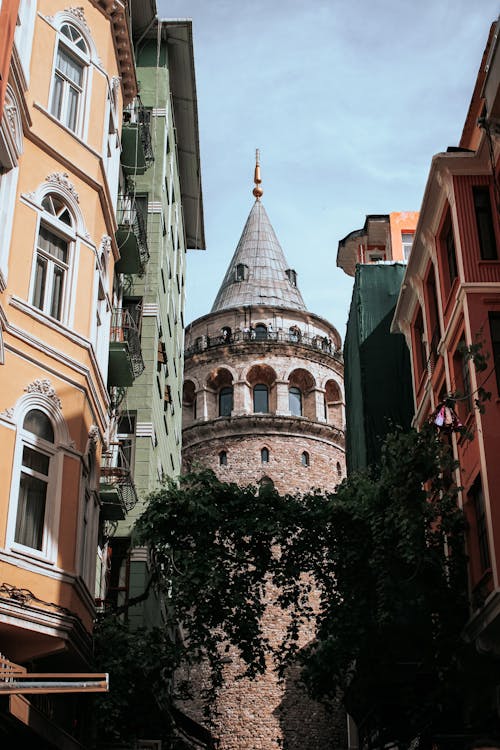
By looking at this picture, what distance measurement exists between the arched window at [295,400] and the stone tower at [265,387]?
49mm

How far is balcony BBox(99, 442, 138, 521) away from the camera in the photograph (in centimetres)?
2117

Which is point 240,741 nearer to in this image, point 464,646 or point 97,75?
point 464,646

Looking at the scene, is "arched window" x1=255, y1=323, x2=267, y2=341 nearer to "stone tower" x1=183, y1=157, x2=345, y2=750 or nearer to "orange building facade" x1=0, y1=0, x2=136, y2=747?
"stone tower" x1=183, y1=157, x2=345, y2=750

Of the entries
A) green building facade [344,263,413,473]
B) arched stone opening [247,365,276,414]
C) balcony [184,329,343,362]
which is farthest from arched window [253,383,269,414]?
green building facade [344,263,413,473]

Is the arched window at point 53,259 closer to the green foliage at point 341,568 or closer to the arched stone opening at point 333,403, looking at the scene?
the green foliage at point 341,568

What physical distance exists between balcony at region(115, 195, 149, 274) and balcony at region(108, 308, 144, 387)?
45.6 inches

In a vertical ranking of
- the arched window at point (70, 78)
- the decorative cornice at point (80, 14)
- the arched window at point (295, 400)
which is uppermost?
the arched window at point (295, 400)

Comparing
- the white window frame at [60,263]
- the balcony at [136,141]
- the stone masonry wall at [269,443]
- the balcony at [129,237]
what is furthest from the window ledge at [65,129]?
the stone masonry wall at [269,443]

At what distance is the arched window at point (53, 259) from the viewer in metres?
15.5

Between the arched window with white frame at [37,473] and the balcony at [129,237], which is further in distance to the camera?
the balcony at [129,237]

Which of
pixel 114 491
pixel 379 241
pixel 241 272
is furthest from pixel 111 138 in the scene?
pixel 241 272

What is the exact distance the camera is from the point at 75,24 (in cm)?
1756

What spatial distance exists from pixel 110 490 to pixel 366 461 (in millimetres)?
11058

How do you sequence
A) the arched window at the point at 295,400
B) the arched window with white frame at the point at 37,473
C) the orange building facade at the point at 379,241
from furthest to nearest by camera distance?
the arched window at the point at 295,400 < the orange building facade at the point at 379,241 < the arched window with white frame at the point at 37,473
